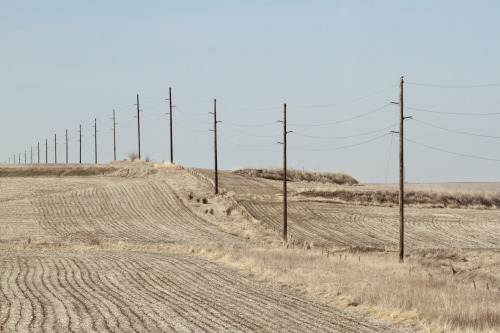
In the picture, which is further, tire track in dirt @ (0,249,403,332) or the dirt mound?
the dirt mound

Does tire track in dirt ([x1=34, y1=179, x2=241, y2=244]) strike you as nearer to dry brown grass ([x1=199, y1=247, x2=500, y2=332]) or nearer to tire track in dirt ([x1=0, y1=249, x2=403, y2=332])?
dry brown grass ([x1=199, y1=247, x2=500, y2=332])

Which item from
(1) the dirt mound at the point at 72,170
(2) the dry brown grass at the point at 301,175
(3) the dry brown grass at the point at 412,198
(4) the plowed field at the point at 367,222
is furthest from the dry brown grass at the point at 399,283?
(2) the dry brown grass at the point at 301,175

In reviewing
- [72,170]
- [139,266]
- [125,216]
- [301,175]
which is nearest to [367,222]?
[125,216]

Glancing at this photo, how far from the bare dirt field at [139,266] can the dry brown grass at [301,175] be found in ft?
54.4

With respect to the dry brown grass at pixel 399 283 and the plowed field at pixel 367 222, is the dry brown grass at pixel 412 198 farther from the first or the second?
the dry brown grass at pixel 399 283

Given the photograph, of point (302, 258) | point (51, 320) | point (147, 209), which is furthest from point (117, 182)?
point (51, 320)

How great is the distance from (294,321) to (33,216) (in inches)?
1686

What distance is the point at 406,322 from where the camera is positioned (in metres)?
18.1

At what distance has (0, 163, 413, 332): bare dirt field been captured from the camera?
18203mm

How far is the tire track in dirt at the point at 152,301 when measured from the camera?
17500mm

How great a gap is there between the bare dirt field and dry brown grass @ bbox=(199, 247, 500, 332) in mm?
483

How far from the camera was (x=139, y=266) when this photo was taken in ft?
99.3

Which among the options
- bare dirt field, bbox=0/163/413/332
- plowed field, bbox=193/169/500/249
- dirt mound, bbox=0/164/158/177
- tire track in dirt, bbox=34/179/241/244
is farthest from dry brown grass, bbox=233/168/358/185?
tire track in dirt, bbox=34/179/241/244

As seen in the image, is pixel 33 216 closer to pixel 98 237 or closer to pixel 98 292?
pixel 98 237
